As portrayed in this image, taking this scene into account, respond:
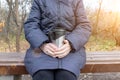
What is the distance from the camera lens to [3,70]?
10.7ft

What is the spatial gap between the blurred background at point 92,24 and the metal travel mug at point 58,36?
2.95 metres

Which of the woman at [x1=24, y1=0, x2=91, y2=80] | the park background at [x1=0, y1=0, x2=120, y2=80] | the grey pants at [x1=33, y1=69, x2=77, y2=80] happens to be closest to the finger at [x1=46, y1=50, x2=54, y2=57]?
Result: the woman at [x1=24, y1=0, x2=91, y2=80]

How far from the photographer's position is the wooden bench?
10.7ft

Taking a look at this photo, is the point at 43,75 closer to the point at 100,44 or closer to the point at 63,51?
the point at 63,51

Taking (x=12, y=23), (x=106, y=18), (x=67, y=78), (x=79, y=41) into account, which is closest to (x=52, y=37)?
(x=79, y=41)

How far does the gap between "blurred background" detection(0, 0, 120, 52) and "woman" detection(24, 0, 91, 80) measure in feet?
9.34

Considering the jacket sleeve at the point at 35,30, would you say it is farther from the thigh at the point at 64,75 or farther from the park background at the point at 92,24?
the park background at the point at 92,24

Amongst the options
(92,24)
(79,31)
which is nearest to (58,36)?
(79,31)

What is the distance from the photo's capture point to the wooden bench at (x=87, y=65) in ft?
10.7

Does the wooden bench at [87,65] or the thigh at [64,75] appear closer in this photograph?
the thigh at [64,75]

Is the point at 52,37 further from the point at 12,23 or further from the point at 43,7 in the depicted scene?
the point at 12,23

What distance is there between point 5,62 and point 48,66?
0.61 metres

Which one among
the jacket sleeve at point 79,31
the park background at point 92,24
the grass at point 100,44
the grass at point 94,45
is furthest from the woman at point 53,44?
the grass at point 100,44

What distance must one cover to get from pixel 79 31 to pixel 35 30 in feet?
1.22
